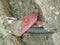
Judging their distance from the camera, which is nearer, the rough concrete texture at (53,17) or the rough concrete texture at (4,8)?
the rough concrete texture at (53,17)

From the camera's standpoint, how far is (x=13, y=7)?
192cm

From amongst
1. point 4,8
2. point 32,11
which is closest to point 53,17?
point 32,11

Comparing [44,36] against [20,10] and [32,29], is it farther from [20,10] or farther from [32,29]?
[20,10]

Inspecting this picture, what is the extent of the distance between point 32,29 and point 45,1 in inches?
9.4

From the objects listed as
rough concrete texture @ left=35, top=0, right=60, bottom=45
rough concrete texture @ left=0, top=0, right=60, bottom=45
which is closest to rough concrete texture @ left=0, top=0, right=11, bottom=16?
rough concrete texture @ left=0, top=0, right=60, bottom=45

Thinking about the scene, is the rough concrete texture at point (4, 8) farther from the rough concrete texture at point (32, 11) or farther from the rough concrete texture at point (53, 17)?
the rough concrete texture at point (53, 17)

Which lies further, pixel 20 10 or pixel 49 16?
pixel 20 10

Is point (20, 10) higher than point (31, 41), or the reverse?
point (20, 10)

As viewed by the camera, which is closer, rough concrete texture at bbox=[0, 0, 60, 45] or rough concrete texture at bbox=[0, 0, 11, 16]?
rough concrete texture at bbox=[0, 0, 60, 45]

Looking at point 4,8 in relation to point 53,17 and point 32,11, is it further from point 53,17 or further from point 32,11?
point 53,17

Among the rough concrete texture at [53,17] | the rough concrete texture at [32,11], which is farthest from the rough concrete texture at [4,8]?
the rough concrete texture at [53,17]

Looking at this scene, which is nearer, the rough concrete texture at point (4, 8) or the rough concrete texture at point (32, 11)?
the rough concrete texture at point (32, 11)

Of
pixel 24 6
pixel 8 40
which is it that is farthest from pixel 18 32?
pixel 24 6

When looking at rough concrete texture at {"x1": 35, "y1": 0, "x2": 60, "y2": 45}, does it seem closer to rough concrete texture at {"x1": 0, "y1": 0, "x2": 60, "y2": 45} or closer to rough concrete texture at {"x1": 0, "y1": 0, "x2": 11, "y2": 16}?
rough concrete texture at {"x1": 0, "y1": 0, "x2": 60, "y2": 45}
